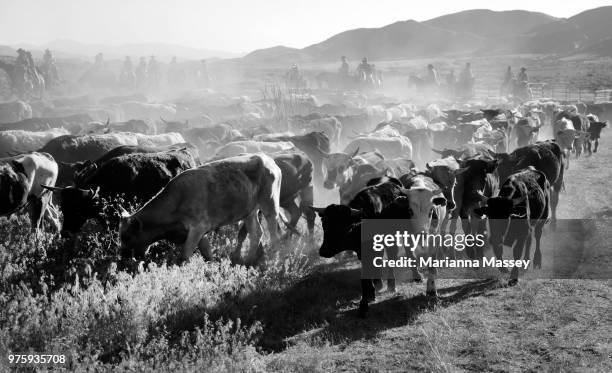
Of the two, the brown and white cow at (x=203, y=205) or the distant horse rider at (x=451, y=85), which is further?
the distant horse rider at (x=451, y=85)

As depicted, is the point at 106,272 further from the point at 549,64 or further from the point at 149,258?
the point at 549,64

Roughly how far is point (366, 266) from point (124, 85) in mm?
60788

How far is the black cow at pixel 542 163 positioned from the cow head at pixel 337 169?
341 cm

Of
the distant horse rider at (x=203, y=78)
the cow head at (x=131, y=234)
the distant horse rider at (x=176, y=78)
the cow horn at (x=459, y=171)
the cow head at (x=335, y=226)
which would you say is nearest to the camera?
the cow head at (x=335, y=226)

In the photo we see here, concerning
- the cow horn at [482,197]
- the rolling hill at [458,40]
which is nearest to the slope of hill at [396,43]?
the rolling hill at [458,40]

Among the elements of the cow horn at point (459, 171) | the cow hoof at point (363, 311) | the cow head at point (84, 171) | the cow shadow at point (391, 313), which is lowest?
the cow shadow at point (391, 313)

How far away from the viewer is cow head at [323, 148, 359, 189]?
508 inches

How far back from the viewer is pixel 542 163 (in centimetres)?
1216

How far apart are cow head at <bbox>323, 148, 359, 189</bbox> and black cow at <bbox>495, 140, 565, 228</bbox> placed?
11.2 feet

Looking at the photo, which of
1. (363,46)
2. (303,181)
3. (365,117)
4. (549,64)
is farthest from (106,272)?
(363,46)

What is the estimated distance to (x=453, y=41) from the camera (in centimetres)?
17000

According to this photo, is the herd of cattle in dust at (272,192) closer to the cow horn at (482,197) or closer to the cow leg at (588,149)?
the cow horn at (482,197)

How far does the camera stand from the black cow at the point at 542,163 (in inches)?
478

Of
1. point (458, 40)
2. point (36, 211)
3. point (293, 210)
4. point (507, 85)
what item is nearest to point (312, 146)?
point (293, 210)
